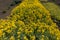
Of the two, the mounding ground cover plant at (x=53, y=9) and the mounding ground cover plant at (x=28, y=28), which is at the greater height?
the mounding ground cover plant at (x=28, y=28)

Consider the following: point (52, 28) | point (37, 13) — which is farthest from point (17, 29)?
point (37, 13)

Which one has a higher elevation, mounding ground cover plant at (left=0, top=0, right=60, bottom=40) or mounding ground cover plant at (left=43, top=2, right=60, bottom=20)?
mounding ground cover plant at (left=0, top=0, right=60, bottom=40)

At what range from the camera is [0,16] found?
31.7ft

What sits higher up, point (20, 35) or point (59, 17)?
point (20, 35)

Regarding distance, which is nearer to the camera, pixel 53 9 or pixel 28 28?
pixel 28 28

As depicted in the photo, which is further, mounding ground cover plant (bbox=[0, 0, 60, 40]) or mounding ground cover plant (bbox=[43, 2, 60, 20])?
mounding ground cover plant (bbox=[43, 2, 60, 20])

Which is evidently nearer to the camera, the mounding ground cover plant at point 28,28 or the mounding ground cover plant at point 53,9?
the mounding ground cover plant at point 28,28

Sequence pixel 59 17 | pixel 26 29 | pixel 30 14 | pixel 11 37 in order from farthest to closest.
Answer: pixel 59 17 → pixel 30 14 → pixel 26 29 → pixel 11 37

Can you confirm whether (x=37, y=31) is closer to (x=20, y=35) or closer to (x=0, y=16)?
(x=20, y=35)

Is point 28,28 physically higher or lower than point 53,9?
higher

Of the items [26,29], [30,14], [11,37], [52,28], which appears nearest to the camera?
[11,37]

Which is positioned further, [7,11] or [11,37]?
[7,11]

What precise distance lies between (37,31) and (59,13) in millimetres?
4111

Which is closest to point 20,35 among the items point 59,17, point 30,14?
point 30,14
